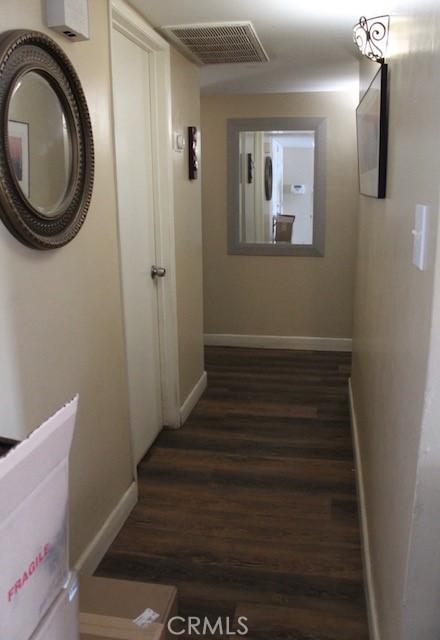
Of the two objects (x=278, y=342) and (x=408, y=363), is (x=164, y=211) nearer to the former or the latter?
(x=408, y=363)

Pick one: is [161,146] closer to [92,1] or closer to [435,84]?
[92,1]

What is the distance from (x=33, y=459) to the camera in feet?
2.67

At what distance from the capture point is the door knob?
10.4ft

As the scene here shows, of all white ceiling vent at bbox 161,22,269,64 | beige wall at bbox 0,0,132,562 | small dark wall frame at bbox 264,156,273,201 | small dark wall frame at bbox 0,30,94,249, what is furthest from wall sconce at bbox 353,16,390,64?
small dark wall frame at bbox 264,156,273,201

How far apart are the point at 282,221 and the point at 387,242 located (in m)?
3.19

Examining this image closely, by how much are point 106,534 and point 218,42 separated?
8.21 ft

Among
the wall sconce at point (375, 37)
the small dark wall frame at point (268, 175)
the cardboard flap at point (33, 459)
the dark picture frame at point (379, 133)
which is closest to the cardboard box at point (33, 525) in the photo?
the cardboard flap at point (33, 459)

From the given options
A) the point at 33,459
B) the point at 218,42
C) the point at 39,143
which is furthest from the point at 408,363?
the point at 218,42

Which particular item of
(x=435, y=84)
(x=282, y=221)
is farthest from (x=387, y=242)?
(x=282, y=221)

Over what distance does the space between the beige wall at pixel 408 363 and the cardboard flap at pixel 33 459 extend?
683 mm

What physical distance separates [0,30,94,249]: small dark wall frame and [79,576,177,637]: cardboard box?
102 centimetres

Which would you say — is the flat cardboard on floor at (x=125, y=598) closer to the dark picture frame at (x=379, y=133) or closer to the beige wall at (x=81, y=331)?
the beige wall at (x=81, y=331)

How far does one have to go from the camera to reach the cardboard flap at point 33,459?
29.5 inches

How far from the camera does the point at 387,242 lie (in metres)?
1.86
